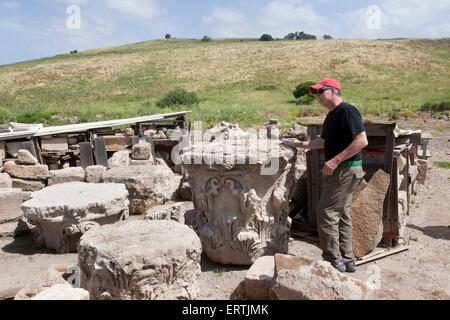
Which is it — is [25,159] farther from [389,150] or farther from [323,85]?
[389,150]

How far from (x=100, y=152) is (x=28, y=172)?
2104mm

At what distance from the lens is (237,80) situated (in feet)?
130

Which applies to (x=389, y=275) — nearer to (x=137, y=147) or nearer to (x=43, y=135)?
(x=137, y=147)

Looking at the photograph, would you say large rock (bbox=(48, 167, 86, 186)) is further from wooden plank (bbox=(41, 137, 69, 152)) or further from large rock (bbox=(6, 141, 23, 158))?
wooden plank (bbox=(41, 137, 69, 152))

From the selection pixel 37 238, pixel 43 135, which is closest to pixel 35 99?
pixel 43 135

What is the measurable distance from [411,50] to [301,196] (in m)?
46.2

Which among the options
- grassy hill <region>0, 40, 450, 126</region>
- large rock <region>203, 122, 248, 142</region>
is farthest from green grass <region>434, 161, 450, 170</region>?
grassy hill <region>0, 40, 450, 126</region>

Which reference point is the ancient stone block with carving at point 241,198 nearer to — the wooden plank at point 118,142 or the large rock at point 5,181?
the large rock at point 5,181

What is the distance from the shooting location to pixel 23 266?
5223mm

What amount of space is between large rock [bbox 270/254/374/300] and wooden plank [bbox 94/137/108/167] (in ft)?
22.6

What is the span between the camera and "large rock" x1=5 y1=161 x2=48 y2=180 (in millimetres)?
7820

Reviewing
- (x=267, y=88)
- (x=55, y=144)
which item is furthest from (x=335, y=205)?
(x=267, y=88)

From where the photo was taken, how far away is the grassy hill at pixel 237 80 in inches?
957
